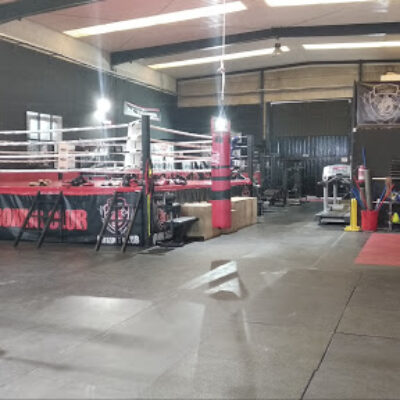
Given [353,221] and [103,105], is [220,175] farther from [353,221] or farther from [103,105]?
[103,105]

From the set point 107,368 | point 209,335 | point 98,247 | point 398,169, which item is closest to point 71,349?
point 107,368

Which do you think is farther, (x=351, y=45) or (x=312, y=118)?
(x=312, y=118)

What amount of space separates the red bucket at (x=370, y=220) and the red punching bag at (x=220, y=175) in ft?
9.08

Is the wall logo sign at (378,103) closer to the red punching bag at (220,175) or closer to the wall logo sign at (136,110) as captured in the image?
the red punching bag at (220,175)

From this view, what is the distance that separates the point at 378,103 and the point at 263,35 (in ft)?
19.9

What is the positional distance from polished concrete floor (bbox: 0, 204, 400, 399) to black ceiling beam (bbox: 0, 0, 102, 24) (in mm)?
5820

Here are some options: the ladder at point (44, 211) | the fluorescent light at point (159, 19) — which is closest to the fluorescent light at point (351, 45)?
the fluorescent light at point (159, 19)

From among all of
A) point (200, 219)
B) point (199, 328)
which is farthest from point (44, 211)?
point (199, 328)

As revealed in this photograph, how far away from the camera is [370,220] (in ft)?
27.7

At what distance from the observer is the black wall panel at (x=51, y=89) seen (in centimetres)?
1141

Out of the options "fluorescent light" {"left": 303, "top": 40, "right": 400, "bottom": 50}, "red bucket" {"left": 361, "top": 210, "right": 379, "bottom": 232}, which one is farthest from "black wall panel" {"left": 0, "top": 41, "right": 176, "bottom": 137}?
"red bucket" {"left": 361, "top": 210, "right": 379, "bottom": 232}

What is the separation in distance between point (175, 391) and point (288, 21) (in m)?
12.5

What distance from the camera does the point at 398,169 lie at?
8695 millimetres

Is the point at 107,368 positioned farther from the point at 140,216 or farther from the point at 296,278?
the point at 140,216
